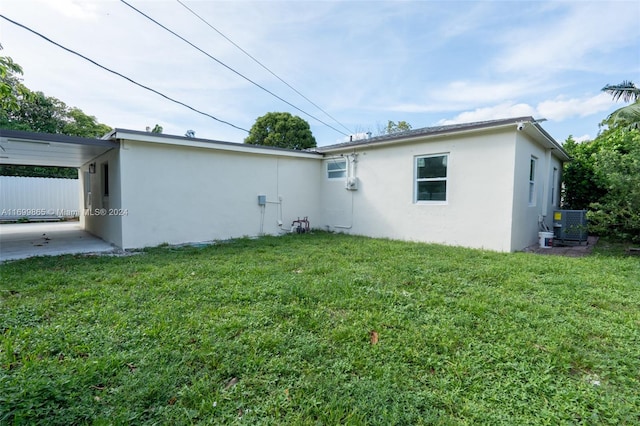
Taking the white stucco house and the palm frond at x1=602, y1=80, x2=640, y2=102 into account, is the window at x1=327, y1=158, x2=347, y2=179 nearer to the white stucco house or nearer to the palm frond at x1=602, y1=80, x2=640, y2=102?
the white stucco house

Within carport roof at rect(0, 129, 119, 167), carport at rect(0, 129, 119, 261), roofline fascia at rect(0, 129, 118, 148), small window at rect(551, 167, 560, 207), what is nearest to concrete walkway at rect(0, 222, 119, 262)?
carport at rect(0, 129, 119, 261)

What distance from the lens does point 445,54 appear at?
9078 millimetres

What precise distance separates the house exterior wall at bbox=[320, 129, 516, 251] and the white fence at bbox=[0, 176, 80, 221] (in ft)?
43.1

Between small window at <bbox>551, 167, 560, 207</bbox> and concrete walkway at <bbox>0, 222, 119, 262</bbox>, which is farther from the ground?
small window at <bbox>551, 167, 560, 207</bbox>

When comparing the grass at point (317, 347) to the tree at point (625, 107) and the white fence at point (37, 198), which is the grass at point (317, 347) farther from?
the white fence at point (37, 198)

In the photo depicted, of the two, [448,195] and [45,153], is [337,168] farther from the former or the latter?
[45,153]

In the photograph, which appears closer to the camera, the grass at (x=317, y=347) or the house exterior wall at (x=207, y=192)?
the grass at (x=317, y=347)

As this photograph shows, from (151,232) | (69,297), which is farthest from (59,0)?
(69,297)

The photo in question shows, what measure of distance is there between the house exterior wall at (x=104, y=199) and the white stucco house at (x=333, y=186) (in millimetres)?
29

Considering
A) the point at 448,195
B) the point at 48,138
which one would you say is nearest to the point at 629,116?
the point at 448,195

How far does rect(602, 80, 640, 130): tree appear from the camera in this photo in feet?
30.2

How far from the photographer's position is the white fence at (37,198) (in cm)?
1267

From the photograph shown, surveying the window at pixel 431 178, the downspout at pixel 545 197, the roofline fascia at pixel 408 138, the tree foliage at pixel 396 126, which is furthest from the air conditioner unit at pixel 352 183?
the tree foliage at pixel 396 126

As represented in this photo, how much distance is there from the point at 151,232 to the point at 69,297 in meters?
3.55
